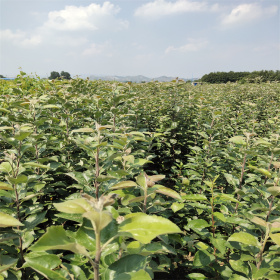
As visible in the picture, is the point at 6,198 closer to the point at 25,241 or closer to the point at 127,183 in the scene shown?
the point at 25,241

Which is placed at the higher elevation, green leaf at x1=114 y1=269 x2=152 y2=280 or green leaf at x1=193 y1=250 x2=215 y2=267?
green leaf at x1=114 y1=269 x2=152 y2=280

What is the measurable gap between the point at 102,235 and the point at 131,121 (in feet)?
11.3

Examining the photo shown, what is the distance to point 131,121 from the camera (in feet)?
A: 13.9

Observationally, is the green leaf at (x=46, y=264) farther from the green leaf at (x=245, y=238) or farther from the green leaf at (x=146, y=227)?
the green leaf at (x=245, y=238)

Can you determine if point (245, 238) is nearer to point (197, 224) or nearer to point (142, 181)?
point (197, 224)

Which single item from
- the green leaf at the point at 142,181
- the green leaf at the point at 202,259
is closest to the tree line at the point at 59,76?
the green leaf at the point at 142,181

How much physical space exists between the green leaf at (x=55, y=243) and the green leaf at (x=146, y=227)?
15 cm

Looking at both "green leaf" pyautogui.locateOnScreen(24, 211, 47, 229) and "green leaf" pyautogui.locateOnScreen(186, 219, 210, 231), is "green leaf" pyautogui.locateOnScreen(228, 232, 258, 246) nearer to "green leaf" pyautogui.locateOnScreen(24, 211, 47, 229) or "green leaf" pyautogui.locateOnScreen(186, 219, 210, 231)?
"green leaf" pyautogui.locateOnScreen(186, 219, 210, 231)

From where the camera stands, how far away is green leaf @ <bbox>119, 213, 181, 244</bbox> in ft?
2.31

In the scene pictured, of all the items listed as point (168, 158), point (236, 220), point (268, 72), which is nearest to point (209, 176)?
point (236, 220)

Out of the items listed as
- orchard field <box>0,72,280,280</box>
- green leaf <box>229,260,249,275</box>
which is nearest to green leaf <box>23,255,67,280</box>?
orchard field <box>0,72,280,280</box>

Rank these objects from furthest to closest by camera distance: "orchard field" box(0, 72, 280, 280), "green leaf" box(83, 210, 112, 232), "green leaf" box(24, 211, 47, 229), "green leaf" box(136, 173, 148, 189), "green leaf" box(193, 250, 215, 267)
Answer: "green leaf" box(193, 250, 215, 267) < "green leaf" box(24, 211, 47, 229) < "green leaf" box(136, 173, 148, 189) < "orchard field" box(0, 72, 280, 280) < "green leaf" box(83, 210, 112, 232)

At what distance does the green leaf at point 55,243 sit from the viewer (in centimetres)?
69

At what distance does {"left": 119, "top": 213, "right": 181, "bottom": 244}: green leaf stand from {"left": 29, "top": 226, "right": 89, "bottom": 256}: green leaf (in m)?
0.15
